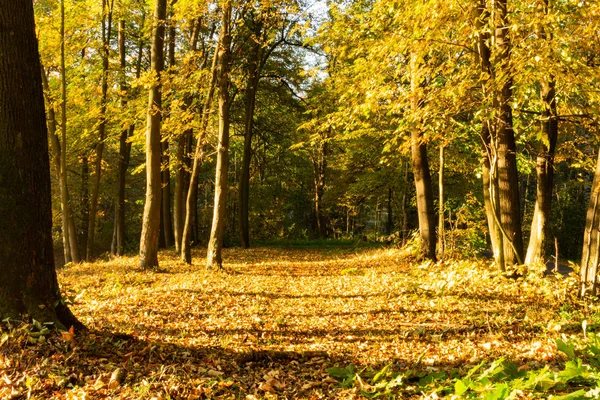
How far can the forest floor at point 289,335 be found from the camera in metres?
3.84

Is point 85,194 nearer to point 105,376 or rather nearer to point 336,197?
point 336,197

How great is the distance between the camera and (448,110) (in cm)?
833

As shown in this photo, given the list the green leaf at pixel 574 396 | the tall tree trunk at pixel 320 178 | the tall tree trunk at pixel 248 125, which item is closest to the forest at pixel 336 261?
the green leaf at pixel 574 396

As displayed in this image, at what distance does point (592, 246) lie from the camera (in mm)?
6730

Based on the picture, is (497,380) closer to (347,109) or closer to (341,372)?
(341,372)

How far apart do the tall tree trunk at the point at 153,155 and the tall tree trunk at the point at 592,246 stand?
936 centimetres

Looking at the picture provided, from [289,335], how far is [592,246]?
15.6 ft

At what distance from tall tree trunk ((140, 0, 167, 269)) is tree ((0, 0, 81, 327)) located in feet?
22.6

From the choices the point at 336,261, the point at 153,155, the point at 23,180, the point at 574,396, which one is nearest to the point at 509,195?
the point at 574,396

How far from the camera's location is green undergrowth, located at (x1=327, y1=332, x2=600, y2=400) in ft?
9.86

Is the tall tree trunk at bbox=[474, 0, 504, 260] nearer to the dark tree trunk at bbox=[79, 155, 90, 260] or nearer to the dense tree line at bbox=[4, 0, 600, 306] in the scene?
the dense tree line at bbox=[4, 0, 600, 306]

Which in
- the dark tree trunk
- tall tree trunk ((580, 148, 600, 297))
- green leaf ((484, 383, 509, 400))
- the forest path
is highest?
the dark tree trunk

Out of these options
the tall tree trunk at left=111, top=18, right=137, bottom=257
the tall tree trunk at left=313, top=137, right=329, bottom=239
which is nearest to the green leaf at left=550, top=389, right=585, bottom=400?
the tall tree trunk at left=111, top=18, right=137, bottom=257

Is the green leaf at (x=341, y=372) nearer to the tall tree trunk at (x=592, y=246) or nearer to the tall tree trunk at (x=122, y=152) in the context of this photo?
the tall tree trunk at (x=592, y=246)
